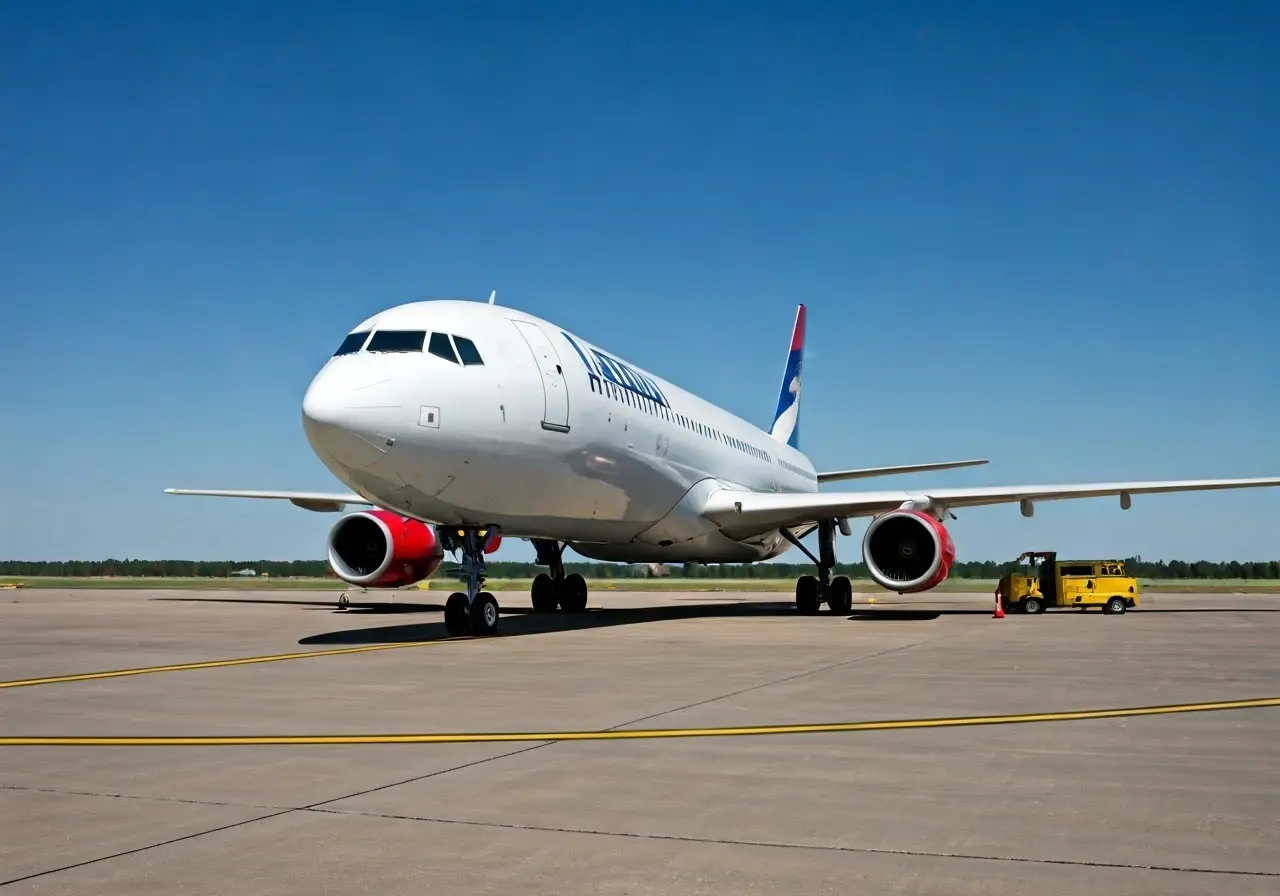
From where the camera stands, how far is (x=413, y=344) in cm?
1391

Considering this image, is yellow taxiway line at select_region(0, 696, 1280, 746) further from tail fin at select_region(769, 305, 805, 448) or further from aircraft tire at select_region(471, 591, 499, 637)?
tail fin at select_region(769, 305, 805, 448)

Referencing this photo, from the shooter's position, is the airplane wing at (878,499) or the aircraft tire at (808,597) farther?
the aircraft tire at (808,597)

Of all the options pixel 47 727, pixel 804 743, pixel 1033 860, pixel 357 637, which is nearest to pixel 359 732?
pixel 47 727

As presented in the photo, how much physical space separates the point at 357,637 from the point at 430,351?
12.9ft

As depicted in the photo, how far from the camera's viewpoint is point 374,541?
19.2m

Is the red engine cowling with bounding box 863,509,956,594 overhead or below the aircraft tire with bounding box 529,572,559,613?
overhead

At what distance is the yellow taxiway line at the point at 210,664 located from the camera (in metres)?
9.51

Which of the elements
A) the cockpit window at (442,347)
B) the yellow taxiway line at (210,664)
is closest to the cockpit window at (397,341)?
the cockpit window at (442,347)

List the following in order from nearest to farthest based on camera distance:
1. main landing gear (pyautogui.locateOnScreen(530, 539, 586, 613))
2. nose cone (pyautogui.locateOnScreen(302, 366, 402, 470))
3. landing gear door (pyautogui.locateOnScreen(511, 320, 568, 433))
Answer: nose cone (pyautogui.locateOnScreen(302, 366, 402, 470)) < landing gear door (pyautogui.locateOnScreen(511, 320, 568, 433)) < main landing gear (pyautogui.locateOnScreen(530, 539, 586, 613))

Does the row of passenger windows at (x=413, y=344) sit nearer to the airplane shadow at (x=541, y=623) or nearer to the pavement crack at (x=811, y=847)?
the airplane shadow at (x=541, y=623)

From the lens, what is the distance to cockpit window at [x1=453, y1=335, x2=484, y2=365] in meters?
14.3

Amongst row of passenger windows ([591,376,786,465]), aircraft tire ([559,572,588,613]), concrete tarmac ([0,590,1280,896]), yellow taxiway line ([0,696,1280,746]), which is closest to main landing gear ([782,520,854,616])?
row of passenger windows ([591,376,786,465])

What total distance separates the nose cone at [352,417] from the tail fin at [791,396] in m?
23.0

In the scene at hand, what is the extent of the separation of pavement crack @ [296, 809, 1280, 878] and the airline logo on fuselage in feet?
41.8
